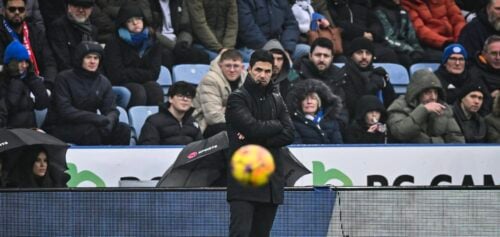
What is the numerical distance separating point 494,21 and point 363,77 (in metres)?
2.51

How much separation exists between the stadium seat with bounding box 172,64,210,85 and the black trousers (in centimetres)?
547

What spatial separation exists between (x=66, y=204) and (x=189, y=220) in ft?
3.78

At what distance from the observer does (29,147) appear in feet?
41.4

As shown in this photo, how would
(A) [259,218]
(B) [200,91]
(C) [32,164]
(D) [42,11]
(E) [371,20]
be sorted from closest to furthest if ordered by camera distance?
(A) [259,218] < (C) [32,164] < (B) [200,91] < (D) [42,11] < (E) [371,20]

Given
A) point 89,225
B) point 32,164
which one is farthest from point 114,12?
point 89,225

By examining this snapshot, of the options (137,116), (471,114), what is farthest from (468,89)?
(137,116)

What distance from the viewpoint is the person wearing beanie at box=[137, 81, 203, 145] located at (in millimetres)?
14133

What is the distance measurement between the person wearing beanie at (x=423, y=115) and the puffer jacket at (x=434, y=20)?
286cm

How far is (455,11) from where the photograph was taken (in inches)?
715

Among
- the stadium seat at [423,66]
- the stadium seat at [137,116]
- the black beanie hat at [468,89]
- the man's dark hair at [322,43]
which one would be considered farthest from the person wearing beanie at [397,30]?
the stadium seat at [137,116]

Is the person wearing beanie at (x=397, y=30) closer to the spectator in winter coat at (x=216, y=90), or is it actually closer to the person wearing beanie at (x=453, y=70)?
the person wearing beanie at (x=453, y=70)

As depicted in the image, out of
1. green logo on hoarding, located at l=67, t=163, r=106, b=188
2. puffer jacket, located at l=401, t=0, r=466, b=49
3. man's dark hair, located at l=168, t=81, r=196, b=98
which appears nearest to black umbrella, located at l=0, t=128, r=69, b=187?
green logo on hoarding, located at l=67, t=163, r=106, b=188

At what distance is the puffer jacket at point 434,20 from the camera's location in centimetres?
1797

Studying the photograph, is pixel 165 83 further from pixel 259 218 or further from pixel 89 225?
pixel 259 218
